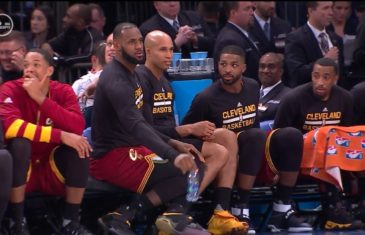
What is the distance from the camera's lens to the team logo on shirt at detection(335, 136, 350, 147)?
9.76 meters

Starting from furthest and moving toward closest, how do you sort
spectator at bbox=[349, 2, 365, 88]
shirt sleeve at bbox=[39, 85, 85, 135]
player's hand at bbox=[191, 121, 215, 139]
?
spectator at bbox=[349, 2, 365, 88] → player's hand at bbox=[191, 121, 215, 139] → shirt sleeve at bbox=[39, 85, 85, 135]

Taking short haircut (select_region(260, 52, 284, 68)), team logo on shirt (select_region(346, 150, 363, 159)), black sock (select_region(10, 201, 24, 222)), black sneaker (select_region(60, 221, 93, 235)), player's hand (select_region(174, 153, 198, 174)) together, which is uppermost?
short haircut (select_region(260, 52, 284, 68))

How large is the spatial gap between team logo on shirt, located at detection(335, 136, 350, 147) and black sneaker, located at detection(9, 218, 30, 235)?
265 cm

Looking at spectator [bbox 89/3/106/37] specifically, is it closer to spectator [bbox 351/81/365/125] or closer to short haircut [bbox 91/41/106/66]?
short haircut [bbox 91/41/106/66]

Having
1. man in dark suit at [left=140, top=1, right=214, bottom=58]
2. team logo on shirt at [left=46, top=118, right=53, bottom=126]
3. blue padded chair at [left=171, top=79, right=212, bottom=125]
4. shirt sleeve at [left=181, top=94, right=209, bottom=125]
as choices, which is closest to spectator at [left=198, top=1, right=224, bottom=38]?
man in dark suit at [left=140, top=1, right=214, bottom=58]

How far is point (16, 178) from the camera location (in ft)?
28.2

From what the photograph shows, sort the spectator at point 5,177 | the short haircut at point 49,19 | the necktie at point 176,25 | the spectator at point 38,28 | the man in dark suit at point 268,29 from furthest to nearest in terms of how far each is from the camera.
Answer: the short haircut at point 49,19 → the spectator at point 38,28 → the man in dark suit at point 268,29 → the necktie at point 176,25 → the spectator at point 5,177

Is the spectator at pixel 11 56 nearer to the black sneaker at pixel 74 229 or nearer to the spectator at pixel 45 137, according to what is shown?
the spectator at pixel 45 137

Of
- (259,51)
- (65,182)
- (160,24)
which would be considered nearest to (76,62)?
(160,24)

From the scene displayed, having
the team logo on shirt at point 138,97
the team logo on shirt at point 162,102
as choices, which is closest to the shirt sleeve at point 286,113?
the team logo on shirt at point 162,102

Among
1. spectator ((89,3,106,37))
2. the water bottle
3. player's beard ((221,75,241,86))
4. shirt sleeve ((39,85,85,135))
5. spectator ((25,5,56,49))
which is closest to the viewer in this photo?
shirt sleeve ((39,85,85,135))

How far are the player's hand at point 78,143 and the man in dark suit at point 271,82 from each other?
2240 mm

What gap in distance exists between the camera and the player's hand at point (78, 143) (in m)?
8.70

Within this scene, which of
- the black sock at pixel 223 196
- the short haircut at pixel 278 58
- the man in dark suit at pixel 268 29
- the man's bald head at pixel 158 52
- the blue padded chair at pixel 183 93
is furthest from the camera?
the man in dark suit at pixel 268 29
